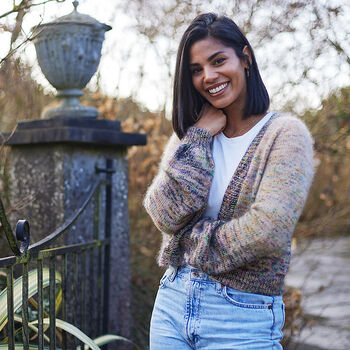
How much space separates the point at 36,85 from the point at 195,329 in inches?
117

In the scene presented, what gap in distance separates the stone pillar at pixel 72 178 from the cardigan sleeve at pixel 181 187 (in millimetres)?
1049

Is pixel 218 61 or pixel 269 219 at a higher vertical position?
pixel 218 61

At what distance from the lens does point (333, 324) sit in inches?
179

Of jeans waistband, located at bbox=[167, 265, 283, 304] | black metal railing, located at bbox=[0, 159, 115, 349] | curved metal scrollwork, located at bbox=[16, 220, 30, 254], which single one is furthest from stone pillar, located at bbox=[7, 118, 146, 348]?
jeans waistband, located at bbox=[167, 265, 283, 304]

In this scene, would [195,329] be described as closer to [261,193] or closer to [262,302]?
[262,302]

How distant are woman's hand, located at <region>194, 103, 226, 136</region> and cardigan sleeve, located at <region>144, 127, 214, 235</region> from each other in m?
0.06

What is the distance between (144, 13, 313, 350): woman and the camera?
5.38ft

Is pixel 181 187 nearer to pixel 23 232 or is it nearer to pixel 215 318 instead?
pixel 215 318

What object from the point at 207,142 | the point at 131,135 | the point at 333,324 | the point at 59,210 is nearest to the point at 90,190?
the point at 59,210

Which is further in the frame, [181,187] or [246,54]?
[246,54]

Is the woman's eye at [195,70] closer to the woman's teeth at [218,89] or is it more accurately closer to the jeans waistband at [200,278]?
the woman's teeth at [218,89]

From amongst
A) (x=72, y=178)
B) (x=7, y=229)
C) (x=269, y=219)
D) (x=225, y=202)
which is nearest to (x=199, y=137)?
(x=225, y=202)

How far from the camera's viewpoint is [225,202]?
1796 millimetres

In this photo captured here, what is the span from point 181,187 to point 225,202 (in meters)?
0.17
